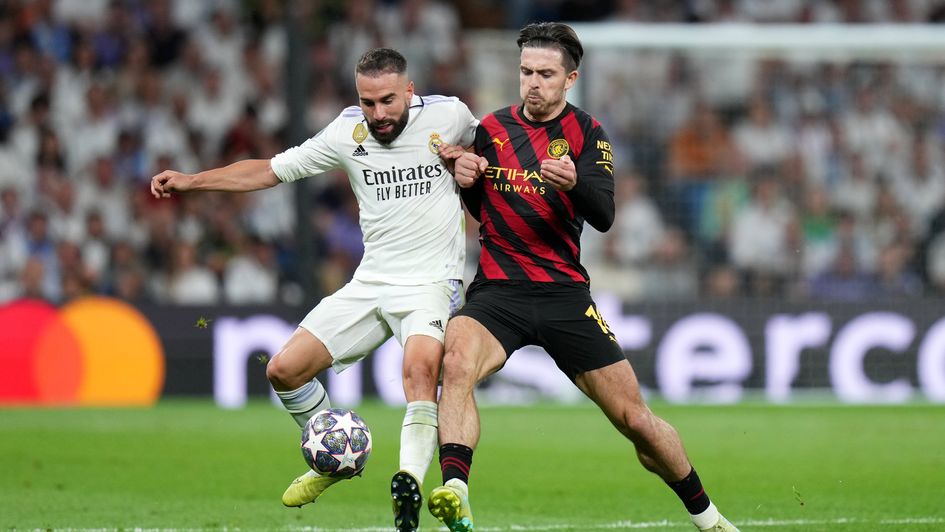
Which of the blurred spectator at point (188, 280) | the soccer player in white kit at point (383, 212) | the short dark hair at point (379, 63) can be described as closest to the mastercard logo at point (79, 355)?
the blurred spectator at point (188, 280)

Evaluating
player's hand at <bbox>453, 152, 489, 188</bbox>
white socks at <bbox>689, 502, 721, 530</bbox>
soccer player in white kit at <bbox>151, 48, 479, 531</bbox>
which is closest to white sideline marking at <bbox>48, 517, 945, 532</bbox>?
soccer player in white kit at <bbox>151, 48, 479, 531</bbox>

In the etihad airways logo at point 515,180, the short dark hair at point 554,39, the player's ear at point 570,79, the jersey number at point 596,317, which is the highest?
the short dark hair at point 554,39

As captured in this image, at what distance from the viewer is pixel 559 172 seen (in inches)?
252

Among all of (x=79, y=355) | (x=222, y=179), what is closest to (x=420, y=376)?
(x=222, y=179)

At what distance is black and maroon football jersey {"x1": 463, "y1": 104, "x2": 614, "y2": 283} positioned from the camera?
690 centimetres

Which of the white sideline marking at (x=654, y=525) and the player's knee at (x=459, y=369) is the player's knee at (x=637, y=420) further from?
the white sideline marking at (x=654, y=525)

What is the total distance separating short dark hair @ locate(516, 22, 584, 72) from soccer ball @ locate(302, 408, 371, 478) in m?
1.99

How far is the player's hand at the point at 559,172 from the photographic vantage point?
6.41 m

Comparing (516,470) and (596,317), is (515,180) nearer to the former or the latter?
(596,317)

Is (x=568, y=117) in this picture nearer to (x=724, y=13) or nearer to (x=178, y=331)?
(x=178, y=331)

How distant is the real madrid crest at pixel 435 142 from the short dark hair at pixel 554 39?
2.04 ft

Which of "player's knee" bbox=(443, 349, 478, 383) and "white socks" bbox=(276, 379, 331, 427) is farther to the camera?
"white socks" bbox=(276, 379, 331, 427)

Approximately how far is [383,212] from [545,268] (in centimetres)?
92

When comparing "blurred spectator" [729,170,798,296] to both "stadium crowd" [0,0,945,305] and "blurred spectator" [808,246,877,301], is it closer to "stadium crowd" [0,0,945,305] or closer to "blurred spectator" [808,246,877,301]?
"stadium crowd" [0,0,945,305]
